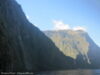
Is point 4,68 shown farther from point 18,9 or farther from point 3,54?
point 18,9

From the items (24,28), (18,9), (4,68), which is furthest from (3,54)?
(24,28)

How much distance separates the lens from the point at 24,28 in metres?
171

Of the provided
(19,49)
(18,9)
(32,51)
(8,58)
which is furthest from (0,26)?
(32,51)

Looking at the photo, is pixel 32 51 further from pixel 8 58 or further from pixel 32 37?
pixel 8 58

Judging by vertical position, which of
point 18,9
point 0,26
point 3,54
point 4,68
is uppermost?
point 18,9

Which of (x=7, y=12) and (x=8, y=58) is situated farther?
(x=7, y=12)

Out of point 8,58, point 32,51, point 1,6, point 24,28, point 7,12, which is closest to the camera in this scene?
point 8,58

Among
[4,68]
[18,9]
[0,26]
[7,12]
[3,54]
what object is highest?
[18,9]

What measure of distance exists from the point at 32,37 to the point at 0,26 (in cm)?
10453

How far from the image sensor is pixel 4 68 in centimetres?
9138

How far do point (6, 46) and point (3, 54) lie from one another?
5.67 meters

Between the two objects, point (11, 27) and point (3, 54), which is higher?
point (11, 27)

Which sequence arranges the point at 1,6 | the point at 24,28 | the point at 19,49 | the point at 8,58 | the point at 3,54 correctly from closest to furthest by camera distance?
the point at 3,54 < the point at 8,58 < the point at 1,6 < the point at 19,49 < the point at 24,28

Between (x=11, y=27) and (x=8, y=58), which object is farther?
(x=11, y=27)
